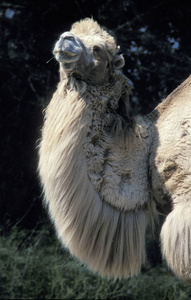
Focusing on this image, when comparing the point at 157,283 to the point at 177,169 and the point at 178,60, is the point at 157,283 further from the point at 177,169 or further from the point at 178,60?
the point at 177,169

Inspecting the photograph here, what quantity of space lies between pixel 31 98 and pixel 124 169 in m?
3.45

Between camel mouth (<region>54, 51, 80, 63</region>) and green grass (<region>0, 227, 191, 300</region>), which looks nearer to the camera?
camel mouth (<region>54, 51, 80, 63</region>)

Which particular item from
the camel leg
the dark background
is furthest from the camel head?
the dark background

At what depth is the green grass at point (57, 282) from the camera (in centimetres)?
538

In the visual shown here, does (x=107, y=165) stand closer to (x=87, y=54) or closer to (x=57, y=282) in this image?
(x=87, y=54)

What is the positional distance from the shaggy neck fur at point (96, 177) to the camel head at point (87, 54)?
63mm

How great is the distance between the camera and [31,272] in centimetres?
552

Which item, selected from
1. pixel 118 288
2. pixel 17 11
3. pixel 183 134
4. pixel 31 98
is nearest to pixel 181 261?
pixel 183 134

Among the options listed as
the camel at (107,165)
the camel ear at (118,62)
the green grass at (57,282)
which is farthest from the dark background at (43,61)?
the camel at (107,165)

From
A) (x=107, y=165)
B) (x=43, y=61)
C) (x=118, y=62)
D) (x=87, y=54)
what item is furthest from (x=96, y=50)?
(x=43, y=61)

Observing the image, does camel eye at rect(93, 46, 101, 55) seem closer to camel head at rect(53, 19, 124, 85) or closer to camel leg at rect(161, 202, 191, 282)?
camel head at rect(53, 19, 124, 85)

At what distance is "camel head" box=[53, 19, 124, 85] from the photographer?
2599 mm

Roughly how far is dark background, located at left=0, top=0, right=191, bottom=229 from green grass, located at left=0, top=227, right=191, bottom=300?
470mm

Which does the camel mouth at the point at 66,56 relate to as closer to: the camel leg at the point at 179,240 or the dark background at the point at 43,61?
the camel leg at the point at 179,240
